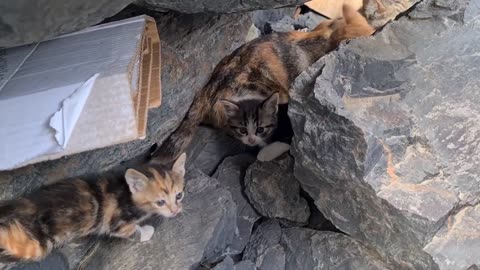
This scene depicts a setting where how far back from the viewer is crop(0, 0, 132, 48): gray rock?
146 cm

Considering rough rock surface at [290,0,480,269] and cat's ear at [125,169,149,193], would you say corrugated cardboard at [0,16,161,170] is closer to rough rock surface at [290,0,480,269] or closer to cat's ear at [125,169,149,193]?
cat's ear at [125,169,149,193]

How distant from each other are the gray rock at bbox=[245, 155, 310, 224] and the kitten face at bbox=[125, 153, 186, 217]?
0.31m

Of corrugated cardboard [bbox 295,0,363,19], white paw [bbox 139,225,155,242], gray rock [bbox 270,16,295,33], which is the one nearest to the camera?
white paw [bbox 139,225,155,242]

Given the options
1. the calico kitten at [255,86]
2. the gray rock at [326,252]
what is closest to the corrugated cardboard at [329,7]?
the calico kitten at [255,86]

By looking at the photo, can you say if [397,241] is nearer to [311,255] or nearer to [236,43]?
[311,255]

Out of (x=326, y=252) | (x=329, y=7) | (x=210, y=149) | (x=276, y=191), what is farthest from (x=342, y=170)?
(x=329, y=7)

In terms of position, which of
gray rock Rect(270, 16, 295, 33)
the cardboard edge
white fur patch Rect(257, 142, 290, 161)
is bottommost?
white fur patch Rect(257, 142, 290, 161)

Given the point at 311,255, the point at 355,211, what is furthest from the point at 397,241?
the point at 311,255

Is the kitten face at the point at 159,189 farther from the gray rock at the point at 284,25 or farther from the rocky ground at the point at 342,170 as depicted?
the gray rock at the point at 284,25

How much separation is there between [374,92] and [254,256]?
810 millimetres

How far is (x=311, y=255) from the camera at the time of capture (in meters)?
2.42

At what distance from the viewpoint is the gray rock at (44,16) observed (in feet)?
4.78

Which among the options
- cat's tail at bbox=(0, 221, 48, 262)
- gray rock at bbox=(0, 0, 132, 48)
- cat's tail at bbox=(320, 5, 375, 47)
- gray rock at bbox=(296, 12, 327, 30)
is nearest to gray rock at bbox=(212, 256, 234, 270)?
cat's tail at bbox=(0, 221, 48, 262)

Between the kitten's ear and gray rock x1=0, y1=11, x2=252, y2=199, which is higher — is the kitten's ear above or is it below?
below
